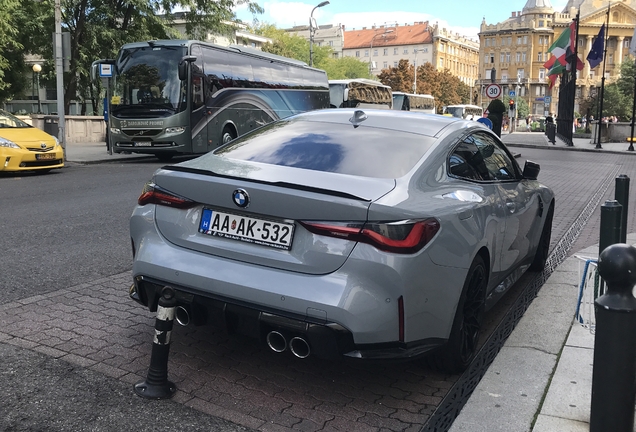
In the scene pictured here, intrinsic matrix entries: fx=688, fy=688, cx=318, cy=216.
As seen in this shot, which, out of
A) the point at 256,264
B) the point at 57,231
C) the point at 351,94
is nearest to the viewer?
the point at 256,264

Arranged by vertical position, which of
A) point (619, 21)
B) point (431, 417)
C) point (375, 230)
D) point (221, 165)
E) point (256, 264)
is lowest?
point (431, 417)

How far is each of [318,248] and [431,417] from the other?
102cm

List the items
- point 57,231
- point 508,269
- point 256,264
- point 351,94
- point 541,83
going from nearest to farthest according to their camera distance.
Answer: point 256,264 < point 508,269 < point 57,231 < point 351,94 < point 541,83

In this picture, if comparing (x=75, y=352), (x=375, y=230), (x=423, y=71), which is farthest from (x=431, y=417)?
(x=423, y=71)

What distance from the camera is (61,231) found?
7.98 meters

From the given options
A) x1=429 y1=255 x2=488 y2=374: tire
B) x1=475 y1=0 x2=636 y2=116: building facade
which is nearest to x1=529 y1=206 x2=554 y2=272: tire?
x1=429 y1=255 x2=488 y2=374: tire

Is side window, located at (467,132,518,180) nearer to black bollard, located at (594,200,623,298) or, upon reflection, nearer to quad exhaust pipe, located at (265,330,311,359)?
black bollard, located at (594,200,623,298)

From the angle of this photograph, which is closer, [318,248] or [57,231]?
[318,248]

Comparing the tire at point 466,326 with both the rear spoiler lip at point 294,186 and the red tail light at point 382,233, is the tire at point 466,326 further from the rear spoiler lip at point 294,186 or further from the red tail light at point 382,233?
the rear spoiler lip at point 294,186

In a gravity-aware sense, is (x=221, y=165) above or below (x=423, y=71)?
below

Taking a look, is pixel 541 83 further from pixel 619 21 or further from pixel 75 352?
pixel 75 352

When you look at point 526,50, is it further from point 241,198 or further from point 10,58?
point 241,198

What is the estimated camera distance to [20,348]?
4.05m

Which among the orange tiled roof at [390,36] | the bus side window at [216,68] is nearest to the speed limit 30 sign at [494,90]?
the bus side window at [216,68]
